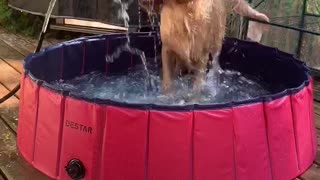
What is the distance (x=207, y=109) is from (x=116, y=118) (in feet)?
1.28

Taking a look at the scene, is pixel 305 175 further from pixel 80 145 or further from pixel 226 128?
pixel 80 145

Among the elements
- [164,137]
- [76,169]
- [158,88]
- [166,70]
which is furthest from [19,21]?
[164,137]

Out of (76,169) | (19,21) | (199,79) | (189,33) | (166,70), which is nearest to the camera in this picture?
(76,169)

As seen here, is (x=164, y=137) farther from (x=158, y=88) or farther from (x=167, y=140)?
(x=158, y=88)

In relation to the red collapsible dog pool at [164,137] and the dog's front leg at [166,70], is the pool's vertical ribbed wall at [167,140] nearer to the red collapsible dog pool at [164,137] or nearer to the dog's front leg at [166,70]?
the red collapsible dog pool at [164,137]

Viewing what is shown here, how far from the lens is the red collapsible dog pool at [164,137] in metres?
2.07

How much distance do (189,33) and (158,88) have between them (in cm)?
67

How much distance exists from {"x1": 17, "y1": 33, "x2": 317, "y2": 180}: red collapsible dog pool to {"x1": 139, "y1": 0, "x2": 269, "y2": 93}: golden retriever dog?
0.69m

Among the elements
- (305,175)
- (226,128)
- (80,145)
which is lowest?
(305,175)

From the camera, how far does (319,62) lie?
399 centimetres

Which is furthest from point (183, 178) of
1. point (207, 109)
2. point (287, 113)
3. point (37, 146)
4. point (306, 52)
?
point (306, 52)

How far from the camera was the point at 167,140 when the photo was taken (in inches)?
81.6

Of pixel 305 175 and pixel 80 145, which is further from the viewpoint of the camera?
pixel 305 175

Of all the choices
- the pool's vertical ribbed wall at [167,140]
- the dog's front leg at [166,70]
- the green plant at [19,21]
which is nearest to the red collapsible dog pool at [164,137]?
the pool's vertical ribbed wall at [167,140]
